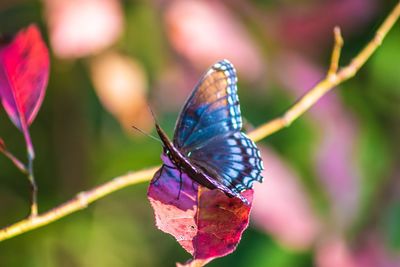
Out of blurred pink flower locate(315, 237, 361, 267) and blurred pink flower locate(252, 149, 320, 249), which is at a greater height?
blurred pink flower locate(252, 149, 320, 249)

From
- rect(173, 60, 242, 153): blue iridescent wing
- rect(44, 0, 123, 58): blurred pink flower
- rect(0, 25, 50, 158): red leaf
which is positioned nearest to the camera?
rect(0, 25, 50, 158): red leaf

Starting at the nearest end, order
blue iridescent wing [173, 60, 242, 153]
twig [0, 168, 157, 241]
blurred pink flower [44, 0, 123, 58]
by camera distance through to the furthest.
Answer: twig [0, 168, 157, 241] < blue iridescent wing [173, 60, 242, 153] < blurred pink flower [44, 0, 123, 58]

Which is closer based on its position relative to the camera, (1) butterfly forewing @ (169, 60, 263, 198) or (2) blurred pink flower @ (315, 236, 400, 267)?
(1) butterfly forewing @ (169, 60, 263, 198)

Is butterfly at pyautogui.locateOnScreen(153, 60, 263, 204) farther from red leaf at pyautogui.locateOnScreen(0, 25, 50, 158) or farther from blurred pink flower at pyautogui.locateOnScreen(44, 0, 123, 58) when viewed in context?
blurred pink flower at pyautogui.locateOnScreen(44, 0, 123, 58)

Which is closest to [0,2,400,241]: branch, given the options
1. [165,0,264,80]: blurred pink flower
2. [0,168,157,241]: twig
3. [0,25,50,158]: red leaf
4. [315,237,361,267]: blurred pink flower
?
[0,168,157,241]: twig

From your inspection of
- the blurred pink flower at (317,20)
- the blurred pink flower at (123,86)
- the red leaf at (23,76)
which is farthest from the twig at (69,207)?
the blurred pink flower at (317,20)

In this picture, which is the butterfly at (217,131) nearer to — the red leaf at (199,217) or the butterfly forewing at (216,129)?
the butterfly forewing at (216,129)

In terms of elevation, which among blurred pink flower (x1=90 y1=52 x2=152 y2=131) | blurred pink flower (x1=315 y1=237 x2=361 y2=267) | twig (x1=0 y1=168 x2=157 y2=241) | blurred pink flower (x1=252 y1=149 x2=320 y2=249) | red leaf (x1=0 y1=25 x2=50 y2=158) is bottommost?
blurred pink flower (x1=315 y1=237 x2=361 y2=267)
